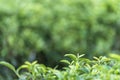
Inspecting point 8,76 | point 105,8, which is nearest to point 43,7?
point 105,8

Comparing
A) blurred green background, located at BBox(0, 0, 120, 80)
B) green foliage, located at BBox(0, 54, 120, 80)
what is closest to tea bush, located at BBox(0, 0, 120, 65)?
blurred green background, located at BBox(0, 0, 120, 80)

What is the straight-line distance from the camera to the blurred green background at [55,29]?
543cm

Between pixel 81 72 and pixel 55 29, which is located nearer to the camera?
pixel 81 72

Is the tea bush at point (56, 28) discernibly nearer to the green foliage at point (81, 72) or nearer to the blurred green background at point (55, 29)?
the blurred green background at point (55, 29)

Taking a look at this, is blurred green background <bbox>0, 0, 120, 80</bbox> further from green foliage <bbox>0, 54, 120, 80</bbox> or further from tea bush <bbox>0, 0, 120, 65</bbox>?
green foliage <bbox>0, 54, 120, 80</bbox>

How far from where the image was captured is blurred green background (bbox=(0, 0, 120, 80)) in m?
5.43

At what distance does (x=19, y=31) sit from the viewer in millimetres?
5543

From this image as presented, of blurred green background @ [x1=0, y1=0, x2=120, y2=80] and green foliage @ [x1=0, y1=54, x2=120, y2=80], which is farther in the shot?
blurred green background @ [x1=0, y1=0, x2=120, y2=80]

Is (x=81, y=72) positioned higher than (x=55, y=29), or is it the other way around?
(x=55, y=29)

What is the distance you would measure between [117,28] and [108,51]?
371 millimetres

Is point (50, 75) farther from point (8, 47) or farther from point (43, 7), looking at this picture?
point (43, 7)

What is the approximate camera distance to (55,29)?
5.73 metres

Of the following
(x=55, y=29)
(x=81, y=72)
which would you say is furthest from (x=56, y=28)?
(x=81, y=72)

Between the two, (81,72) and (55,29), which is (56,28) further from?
(81,72)
